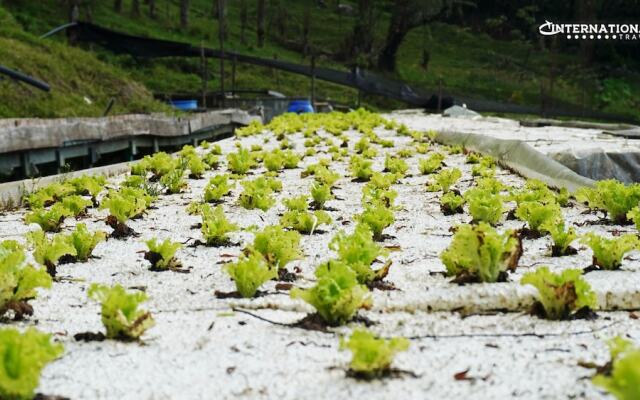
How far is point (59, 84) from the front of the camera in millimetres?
15109

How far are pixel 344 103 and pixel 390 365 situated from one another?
3164cm

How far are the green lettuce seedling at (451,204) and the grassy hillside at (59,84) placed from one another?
8549 millimetres

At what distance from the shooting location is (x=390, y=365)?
2523 millimetres

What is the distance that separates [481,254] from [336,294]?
0.85 m

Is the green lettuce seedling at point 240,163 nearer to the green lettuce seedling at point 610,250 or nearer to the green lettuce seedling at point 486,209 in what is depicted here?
the green lettuce seedling at point 486,209

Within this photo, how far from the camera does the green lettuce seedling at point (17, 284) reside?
304 cm

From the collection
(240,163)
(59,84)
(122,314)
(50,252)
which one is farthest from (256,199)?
(59,84)

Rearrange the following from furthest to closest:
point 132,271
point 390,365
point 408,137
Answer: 1. point 408,137
2. point 132,271
3. point 390,365

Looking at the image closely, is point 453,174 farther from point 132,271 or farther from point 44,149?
point 44,149

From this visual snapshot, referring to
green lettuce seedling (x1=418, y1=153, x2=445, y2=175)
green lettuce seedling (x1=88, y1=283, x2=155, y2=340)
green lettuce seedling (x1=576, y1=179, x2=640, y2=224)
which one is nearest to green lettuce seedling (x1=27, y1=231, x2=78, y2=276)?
green lettuce seedling (x1=88, y1=283, x2=155, y2=340)

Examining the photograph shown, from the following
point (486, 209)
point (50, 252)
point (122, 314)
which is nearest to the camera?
point (122, 314)

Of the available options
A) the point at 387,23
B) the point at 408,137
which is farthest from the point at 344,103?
the point at 387,23

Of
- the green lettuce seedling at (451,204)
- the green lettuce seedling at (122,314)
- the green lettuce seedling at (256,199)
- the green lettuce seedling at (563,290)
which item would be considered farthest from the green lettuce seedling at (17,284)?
the green lettuce seedling at (451,204)

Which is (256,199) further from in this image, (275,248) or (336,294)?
(336,294)
